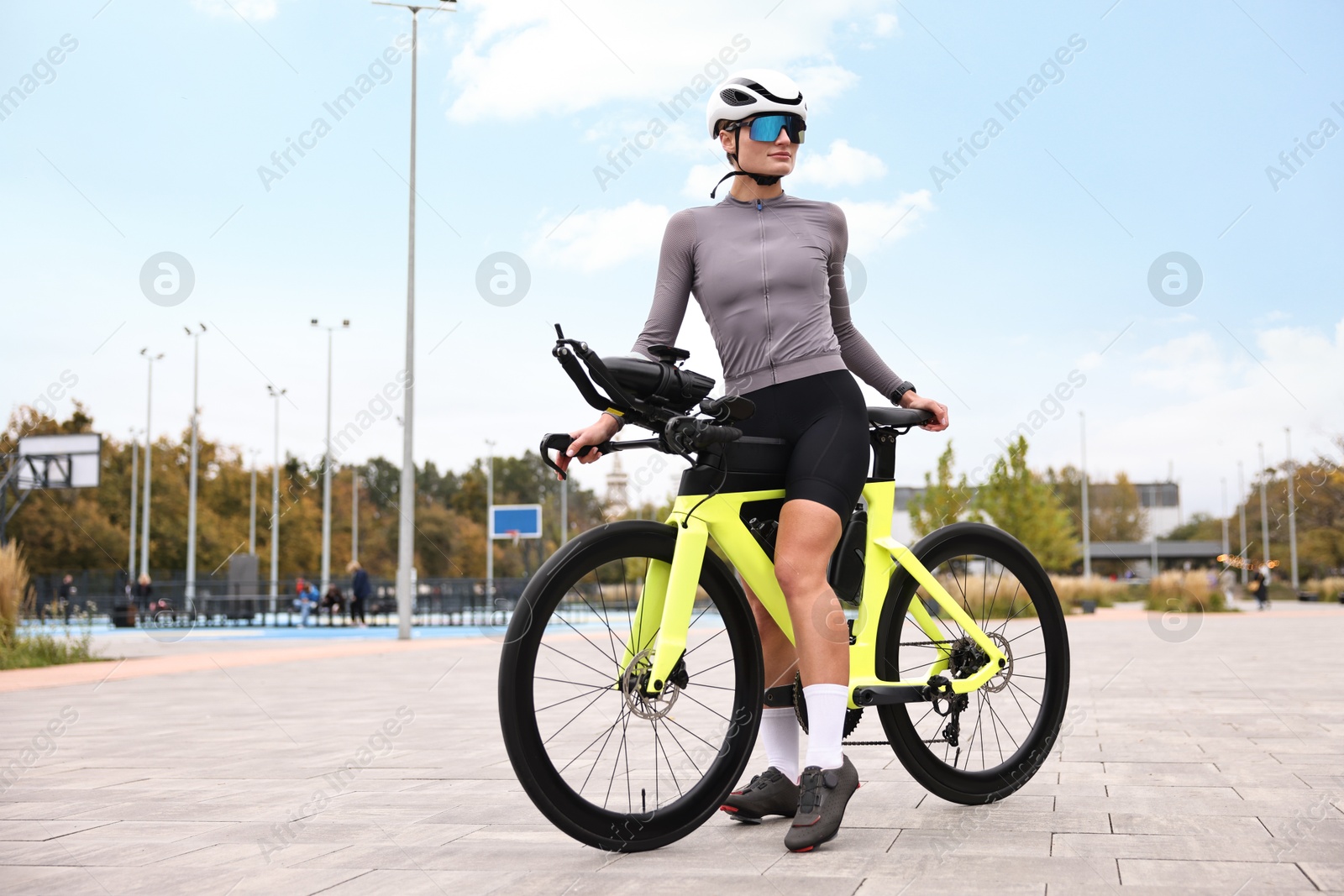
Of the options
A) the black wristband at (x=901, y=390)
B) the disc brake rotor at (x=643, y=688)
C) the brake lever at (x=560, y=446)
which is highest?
the black wristband at (x=901, y=390)

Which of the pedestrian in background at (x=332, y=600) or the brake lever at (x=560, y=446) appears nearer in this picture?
the brake lever at (x=560, y=446)

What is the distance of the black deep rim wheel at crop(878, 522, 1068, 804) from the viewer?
362 centimetres

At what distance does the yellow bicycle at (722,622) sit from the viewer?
9.86 ft

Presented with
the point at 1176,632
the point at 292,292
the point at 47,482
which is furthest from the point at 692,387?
the point at 47,482

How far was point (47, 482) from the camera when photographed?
31.2 metres

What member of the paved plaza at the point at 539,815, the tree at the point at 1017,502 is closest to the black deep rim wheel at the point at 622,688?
the paved plaza at the point at 539,815

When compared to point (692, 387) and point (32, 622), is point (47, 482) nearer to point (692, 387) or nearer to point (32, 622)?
point (32, 622)

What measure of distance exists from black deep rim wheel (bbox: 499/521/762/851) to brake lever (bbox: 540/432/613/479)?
209 millimetres

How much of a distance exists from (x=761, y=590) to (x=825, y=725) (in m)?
0.41

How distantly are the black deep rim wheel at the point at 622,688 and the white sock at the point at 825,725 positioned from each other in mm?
165

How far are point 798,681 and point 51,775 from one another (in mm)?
3377

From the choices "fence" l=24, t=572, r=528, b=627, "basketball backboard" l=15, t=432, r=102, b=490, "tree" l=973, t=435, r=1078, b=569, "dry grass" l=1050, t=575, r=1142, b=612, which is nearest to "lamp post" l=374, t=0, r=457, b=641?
"fence" l=24, t=572, r=528, b=627

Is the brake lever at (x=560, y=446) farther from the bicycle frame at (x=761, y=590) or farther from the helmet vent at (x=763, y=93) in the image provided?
the helmet vent at (x=763, y=93)

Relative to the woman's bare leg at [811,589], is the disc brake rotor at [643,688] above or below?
below
